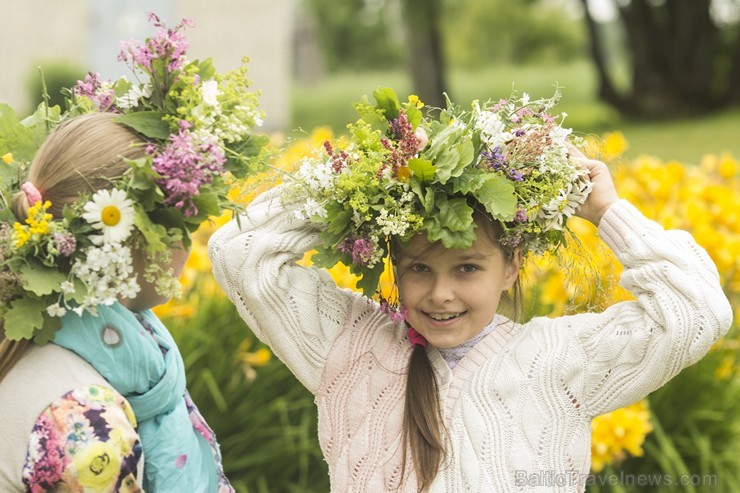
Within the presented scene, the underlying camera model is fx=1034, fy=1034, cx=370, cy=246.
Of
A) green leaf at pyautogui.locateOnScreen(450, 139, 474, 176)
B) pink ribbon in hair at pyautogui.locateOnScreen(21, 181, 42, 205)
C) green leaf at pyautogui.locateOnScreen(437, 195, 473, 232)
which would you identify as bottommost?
green leaf at pyautogui.locateOnScreen(437, 195, 473, 232)

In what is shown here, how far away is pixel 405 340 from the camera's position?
245 cm

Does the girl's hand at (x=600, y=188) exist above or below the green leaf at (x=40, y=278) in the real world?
below

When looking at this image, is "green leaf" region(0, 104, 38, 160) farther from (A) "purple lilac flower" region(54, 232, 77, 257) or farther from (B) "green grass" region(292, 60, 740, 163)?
(B) "green grass" region(292, 60, 740, 163)

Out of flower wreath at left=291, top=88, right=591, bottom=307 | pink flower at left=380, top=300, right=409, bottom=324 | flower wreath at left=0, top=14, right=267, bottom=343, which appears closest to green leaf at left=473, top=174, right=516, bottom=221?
flower wreath at left=291, top=88, right=591, bottom=307

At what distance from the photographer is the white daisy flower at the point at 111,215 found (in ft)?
6.33

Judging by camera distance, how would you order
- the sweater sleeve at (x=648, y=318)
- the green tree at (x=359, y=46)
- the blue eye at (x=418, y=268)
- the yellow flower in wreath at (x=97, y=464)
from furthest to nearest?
1. the green tree at (x=359, y=46)
2. the blue eye at (x=418, y=268)
3. the sweater sleeve at (x=648, y=318)
4. the yellow flower in wreath at (x=97, y=464)

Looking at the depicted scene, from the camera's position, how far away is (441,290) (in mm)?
2277

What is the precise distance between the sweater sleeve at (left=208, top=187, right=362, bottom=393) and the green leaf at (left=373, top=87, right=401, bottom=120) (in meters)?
0.34

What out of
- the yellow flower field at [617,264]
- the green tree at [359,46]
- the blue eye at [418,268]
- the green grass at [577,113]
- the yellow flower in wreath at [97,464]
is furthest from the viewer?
the green tree at [359,46]

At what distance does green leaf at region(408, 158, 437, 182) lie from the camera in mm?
2131

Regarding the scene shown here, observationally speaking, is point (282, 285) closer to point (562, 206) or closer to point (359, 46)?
point (562, 206)

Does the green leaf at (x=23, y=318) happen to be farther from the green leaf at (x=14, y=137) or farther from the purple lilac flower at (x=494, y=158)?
the purple lilac flower at (x=494, y=158)

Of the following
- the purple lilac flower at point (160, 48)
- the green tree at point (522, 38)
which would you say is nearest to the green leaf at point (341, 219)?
the purple lilac flower at point (160, 48)

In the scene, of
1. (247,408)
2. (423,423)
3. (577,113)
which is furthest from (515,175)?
(577,113)
